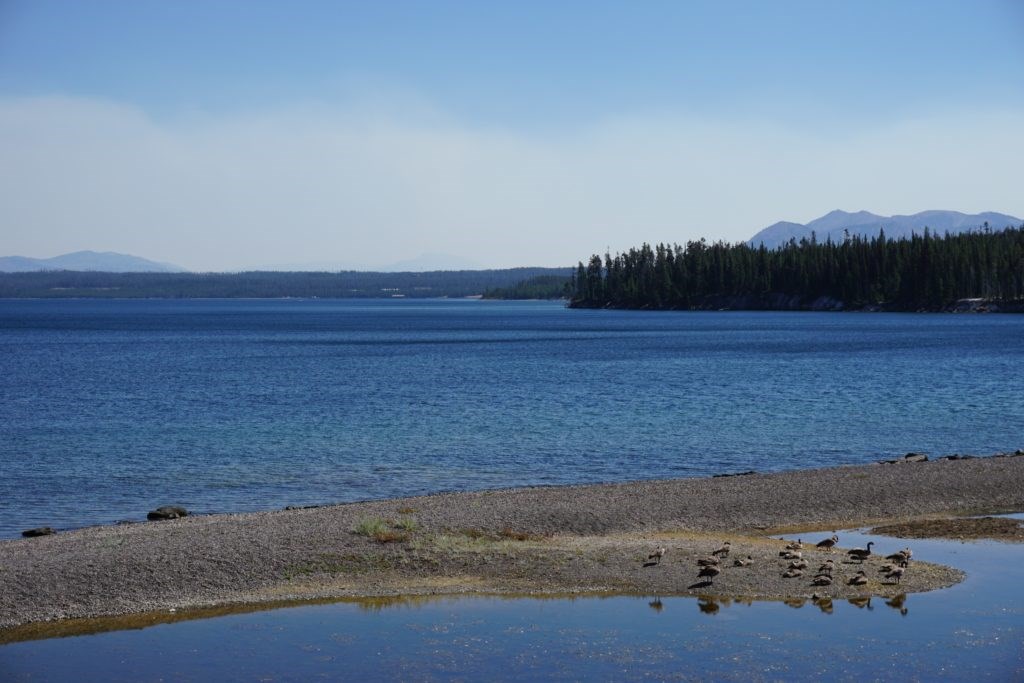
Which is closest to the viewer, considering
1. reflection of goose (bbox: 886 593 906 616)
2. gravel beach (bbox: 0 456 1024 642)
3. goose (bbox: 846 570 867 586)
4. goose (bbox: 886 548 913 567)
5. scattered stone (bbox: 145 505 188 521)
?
reflection of goose (bbox: 886 593 906 616)

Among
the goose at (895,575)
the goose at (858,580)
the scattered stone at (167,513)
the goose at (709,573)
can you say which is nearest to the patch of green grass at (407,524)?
the goose at (709,573)

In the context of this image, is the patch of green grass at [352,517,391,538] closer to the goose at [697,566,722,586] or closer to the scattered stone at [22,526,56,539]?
the goose at [697,566,722,586]

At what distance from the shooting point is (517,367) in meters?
88.9

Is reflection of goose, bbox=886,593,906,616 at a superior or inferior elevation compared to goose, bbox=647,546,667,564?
inferior

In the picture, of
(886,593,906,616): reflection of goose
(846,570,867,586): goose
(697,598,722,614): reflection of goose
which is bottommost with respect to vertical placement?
(886,593,906,616): reflection of goose

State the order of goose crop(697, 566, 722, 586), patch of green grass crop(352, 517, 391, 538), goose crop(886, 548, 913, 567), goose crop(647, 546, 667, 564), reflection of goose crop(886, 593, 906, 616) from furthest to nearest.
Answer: patch of green grass crop(352, 517, 391, 538), goose crop(647, 546, 667, 564), goose crop(886, 548, 913, 567), goose crop(697, 566, 722, 586), reflection of goose crop(886, 593, 906, 616)

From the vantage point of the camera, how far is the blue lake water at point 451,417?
36250 millimetres

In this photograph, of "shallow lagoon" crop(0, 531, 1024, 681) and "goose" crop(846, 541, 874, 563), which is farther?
"goose" crop(846, 541, 874, 563)

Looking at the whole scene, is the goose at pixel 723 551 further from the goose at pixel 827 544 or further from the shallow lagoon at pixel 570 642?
the goose at pixel 827 544

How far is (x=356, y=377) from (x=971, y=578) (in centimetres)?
6194

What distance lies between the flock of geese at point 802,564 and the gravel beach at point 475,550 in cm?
14

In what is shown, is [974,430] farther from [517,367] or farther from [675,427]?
[517,367]

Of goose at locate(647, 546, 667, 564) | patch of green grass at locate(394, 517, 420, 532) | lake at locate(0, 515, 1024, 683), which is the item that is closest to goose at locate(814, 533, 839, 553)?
lake at locate(0, 515, 1024, 683)

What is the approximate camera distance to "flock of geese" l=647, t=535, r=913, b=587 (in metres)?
21.3
